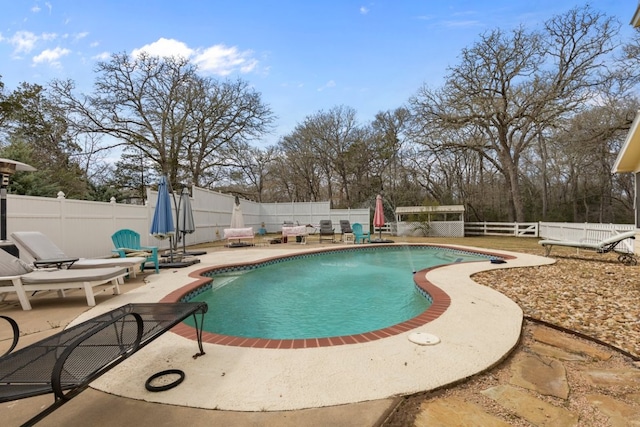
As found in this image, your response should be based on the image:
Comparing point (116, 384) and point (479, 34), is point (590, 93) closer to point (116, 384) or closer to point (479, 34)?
point (479, 34)

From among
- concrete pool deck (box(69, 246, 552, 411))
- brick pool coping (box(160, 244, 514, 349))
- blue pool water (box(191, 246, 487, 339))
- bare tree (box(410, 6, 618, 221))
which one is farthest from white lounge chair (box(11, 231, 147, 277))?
bare tree (box(410, 6, 618, 221))

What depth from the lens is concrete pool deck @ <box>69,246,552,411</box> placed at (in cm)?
193

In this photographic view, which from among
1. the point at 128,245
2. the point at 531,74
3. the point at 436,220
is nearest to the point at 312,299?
the point at 128,245

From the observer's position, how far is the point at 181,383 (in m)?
2.11

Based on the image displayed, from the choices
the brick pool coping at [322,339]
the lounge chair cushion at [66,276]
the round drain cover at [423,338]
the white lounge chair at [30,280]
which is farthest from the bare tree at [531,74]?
the white lounge chair at [30,280]

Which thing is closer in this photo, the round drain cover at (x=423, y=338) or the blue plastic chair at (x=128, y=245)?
the round drain cover at (x=423, y=338)

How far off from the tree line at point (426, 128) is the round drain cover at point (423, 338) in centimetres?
1273

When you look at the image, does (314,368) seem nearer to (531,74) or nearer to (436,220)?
(436,220)

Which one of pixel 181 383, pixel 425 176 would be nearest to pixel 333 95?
pixel 425 176

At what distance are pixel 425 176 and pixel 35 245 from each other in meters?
22.0

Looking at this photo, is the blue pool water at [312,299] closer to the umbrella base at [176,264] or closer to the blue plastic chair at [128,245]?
the umbrella base at [176,264]

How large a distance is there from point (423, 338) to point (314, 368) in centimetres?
111

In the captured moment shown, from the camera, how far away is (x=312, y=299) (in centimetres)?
546

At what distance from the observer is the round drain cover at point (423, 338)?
273 centimetres
